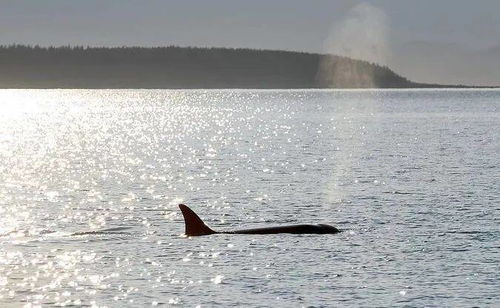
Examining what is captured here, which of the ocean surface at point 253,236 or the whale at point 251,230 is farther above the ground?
the whale at point 251,230

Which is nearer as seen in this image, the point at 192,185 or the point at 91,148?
the point at 192,185

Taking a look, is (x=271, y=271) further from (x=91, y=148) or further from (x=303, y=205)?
(x=91, y=148)

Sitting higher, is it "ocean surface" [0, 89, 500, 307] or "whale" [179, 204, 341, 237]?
"whale" [179, 204, 341, 237]

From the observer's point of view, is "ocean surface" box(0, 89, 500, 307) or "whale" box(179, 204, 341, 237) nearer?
"ocean surface" box(0, 89, 500, 307)

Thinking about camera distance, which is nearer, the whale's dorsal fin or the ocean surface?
the ocean surface

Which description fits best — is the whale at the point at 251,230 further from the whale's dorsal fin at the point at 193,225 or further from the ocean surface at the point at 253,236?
the ocean surface at the point at 253,236

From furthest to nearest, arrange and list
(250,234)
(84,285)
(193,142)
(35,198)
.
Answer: (193,142) → (35,198) → (250,234) → (84,285)

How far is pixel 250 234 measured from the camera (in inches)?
2124

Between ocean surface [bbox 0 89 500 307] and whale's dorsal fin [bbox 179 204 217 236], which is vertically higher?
whale's dorsal fin [bbox 179 204 217 236]

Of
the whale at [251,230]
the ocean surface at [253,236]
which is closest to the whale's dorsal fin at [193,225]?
the whale at [251,230]

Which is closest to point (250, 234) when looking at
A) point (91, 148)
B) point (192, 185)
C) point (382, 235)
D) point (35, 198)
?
point (382, 235)

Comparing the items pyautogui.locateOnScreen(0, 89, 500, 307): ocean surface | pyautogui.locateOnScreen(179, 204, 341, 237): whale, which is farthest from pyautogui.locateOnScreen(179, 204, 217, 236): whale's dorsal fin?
pyautogui.locateOnScreen(0, 89, 500, 307): ocean surface

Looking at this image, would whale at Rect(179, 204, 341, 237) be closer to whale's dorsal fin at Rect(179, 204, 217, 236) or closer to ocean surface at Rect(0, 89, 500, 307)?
whale's dorsal fin at Rect(179, 204, 217, 236)

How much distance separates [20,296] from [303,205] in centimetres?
3294
